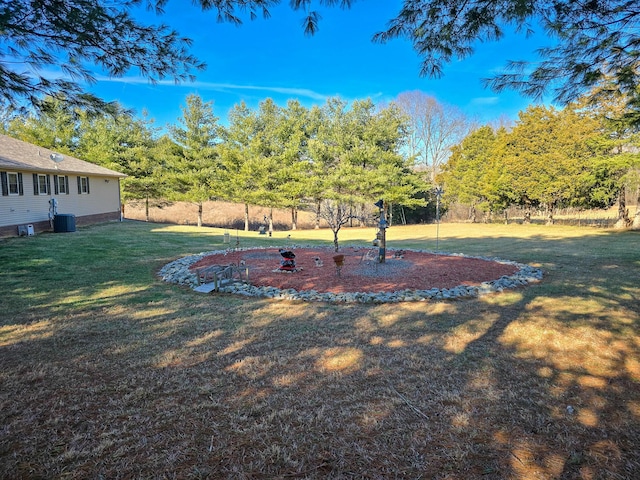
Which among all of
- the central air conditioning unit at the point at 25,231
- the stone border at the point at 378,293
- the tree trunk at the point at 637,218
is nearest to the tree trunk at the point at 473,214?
the tree trunk at the point at 637,218

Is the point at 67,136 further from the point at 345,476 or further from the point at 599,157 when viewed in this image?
the point at 599,157

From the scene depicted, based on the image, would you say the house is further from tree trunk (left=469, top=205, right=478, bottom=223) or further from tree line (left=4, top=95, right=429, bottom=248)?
tree trunk (left=469, top=205, right=478, bottom=223)

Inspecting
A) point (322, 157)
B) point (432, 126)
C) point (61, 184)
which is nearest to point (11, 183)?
point (61, 184)

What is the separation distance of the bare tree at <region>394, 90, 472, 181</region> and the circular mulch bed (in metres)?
24.8

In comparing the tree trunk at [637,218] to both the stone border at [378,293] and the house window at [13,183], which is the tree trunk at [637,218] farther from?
the house window at [13,183]

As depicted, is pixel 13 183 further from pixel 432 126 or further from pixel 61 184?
pixel 432 126

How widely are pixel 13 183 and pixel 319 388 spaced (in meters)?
17.0

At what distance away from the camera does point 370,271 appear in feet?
28.7

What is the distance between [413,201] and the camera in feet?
87.4

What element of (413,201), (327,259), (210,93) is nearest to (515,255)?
(327,259)

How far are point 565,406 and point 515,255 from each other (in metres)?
9.65

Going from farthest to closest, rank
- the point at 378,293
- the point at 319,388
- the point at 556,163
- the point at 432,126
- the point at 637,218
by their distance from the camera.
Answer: the point at 432,126 < the point at 556,163 < the point at 637,218 < the point at 378,293 < the point at 319,388

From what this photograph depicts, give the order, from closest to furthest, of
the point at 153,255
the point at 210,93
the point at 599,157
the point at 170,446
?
the point at 170,446
the point at 153,255
the point at 599,157
the point at 210,93

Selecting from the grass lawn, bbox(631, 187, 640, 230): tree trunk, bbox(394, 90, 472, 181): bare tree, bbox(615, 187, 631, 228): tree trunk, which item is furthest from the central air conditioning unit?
bbox(615, 187, 631, 228): tree trunk
